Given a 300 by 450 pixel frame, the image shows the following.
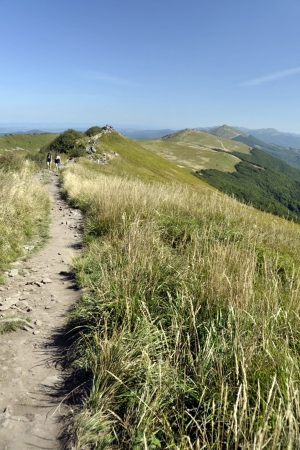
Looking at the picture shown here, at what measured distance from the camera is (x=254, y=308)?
10.3 feet

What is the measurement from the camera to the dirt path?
2.52 metres

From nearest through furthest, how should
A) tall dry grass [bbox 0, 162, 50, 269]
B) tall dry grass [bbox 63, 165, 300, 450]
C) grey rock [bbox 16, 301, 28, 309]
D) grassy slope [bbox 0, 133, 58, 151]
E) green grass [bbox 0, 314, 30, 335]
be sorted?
tall dry grass [bbox 63, 165, 300, 450] < green grass [bbox 0, 314, 30, 335] < grey rock [bbox 16, 301, 28, 309] < tall dry grass [bbox 0, 162, 50, 269] < grassy slope [bbox 0, 133, 58, 151]

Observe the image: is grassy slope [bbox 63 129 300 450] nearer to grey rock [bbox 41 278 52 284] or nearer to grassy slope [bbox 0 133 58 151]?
grey rock [bbox 41 278 52 284]

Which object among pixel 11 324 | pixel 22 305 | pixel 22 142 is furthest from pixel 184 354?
pixel 22 142

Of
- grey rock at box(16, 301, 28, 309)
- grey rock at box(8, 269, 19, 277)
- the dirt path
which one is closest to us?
the dirt path

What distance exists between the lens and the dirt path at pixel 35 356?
2.52 meters

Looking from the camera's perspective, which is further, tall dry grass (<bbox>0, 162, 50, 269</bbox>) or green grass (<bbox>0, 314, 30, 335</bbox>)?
tall dry grass (<bbox>0, 162, 50, 269</bbox>)

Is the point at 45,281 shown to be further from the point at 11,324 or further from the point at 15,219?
the point at 15,219

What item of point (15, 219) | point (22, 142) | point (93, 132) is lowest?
point (22, 142)

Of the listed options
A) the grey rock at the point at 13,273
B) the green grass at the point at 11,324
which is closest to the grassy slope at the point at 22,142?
the grey rock at the point at 13,273

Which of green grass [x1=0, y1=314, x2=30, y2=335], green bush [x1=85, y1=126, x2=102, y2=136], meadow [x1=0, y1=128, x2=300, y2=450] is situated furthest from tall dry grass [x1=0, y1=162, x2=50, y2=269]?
green bush [x1=85, y1=126, x2=102, y2=136]

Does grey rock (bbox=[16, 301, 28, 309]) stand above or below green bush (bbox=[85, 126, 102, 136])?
below

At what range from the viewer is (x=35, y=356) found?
3490 mm

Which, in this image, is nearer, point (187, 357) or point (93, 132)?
point (187, 357)
